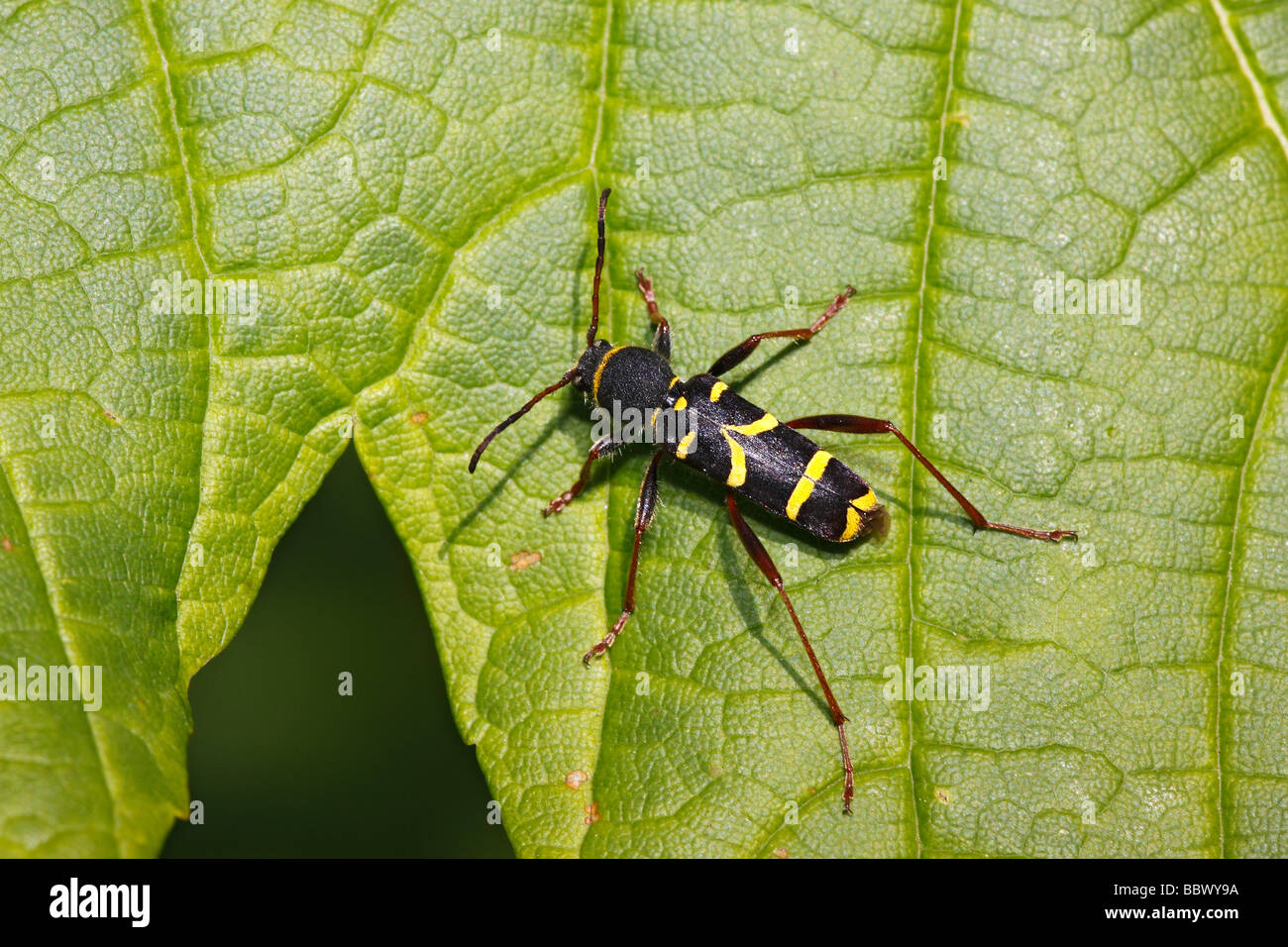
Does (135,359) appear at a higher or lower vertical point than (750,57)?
lower

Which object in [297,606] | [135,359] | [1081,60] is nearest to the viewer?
[135,359]

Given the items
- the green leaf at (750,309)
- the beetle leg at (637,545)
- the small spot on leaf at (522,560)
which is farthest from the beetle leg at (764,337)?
the small spot on leaf at (522,560)

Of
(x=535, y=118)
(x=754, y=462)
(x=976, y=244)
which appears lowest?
(x=754, y=462)

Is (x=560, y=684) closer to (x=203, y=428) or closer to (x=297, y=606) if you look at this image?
(x=297, y=606)

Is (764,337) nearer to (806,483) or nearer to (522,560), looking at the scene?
(806,483)

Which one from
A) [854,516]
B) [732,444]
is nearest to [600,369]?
[732,444]

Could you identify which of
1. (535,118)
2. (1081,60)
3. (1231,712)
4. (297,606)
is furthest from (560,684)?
(1081,60)
